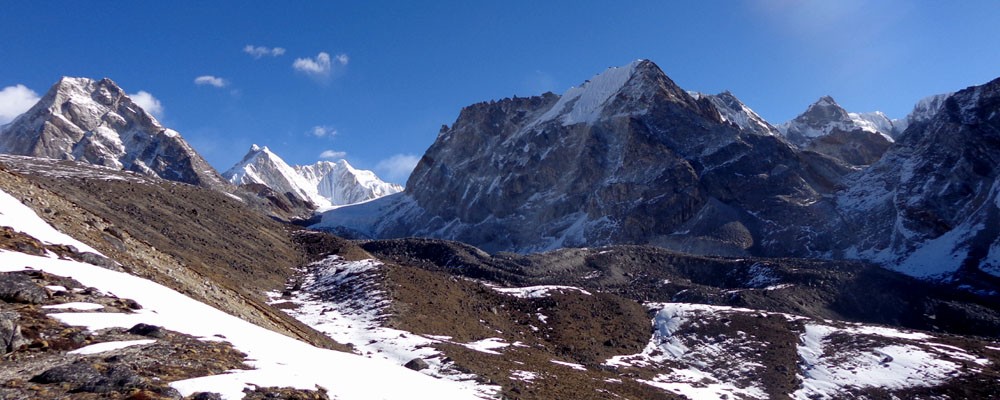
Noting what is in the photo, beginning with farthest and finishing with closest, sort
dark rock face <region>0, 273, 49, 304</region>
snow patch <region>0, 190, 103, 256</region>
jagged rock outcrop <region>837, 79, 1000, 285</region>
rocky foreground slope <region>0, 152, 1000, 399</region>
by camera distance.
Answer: jagged rock outcrop <region>837, 79, 1000, 285</region>
snow patch <region>0, 190, 103, 256</region>
dark rock face <region>0, 273, 49, 304</region>
rocky foreground slope <region>0, 152, 1000, 399</region>

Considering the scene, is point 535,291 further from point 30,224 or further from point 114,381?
point 114,381

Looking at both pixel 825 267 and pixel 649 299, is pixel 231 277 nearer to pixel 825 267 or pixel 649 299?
pixel 649 299

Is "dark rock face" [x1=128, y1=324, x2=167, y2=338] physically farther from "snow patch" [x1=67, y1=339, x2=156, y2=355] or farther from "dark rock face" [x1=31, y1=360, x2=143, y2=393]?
"dark rock face" [x1=31, y1=360, x2=143, y2=393]

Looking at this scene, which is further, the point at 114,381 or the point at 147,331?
the point at 147,331

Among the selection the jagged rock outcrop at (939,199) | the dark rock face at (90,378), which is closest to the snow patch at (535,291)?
the dark rock face at (90,378)

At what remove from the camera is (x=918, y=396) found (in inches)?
2052

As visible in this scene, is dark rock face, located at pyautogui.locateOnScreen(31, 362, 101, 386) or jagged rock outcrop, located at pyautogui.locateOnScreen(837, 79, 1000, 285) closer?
dark rock face, located at pyautogui.locateOnScreen(31, 362, 101, 386)

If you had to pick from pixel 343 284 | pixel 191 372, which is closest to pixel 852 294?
pixel 343 284

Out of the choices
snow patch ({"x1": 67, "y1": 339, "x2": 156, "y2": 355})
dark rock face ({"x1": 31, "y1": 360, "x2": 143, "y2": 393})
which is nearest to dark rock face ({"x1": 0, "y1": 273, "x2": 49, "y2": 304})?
snow patch ({"x1": 67, "y1": 339, "x2": 156, "y2": 355})

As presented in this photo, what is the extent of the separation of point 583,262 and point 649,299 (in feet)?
88.2

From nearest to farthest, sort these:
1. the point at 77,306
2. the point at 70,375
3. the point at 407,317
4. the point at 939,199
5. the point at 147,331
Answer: the point at 70,375 < the point at 147,331 < the point at 77,306 < the point at 407,317 < the point at 939,199

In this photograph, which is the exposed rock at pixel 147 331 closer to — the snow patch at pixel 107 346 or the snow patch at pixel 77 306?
the snow patch at pixel 107 346

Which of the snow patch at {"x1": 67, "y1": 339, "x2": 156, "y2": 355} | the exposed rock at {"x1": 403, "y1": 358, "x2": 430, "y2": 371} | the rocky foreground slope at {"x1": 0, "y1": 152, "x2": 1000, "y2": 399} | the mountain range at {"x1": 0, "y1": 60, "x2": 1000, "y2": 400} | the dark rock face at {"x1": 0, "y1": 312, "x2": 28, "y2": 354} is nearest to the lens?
the dark rock face at {"x1": 0, "y1": 312, "x2": 28, "y2": 354}

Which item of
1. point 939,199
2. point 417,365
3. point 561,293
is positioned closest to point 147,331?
point 417,365
